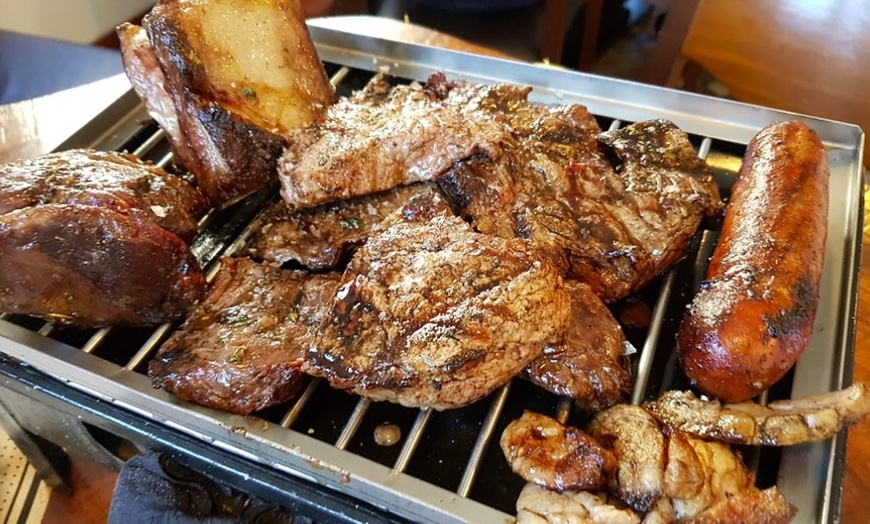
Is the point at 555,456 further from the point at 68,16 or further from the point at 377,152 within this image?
the point at 68,16

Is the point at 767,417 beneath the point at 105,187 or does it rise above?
beneath

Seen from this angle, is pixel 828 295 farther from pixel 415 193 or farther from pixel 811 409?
pixel 415 193

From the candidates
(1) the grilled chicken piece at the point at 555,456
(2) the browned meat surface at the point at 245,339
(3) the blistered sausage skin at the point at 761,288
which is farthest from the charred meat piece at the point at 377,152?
(1) the grilled chicken piece at the point at 555,456

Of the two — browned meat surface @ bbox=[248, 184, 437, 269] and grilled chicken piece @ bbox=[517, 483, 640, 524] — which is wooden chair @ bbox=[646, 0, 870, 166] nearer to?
browned meat surface @ bbox=[248, 184, 437, 269]

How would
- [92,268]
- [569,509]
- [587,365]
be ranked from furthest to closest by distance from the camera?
[92,268], [587,365], [569,509]

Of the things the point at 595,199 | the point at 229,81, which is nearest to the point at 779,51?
the point at 595,199

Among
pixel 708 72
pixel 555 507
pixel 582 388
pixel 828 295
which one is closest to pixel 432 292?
pixel 582 388
